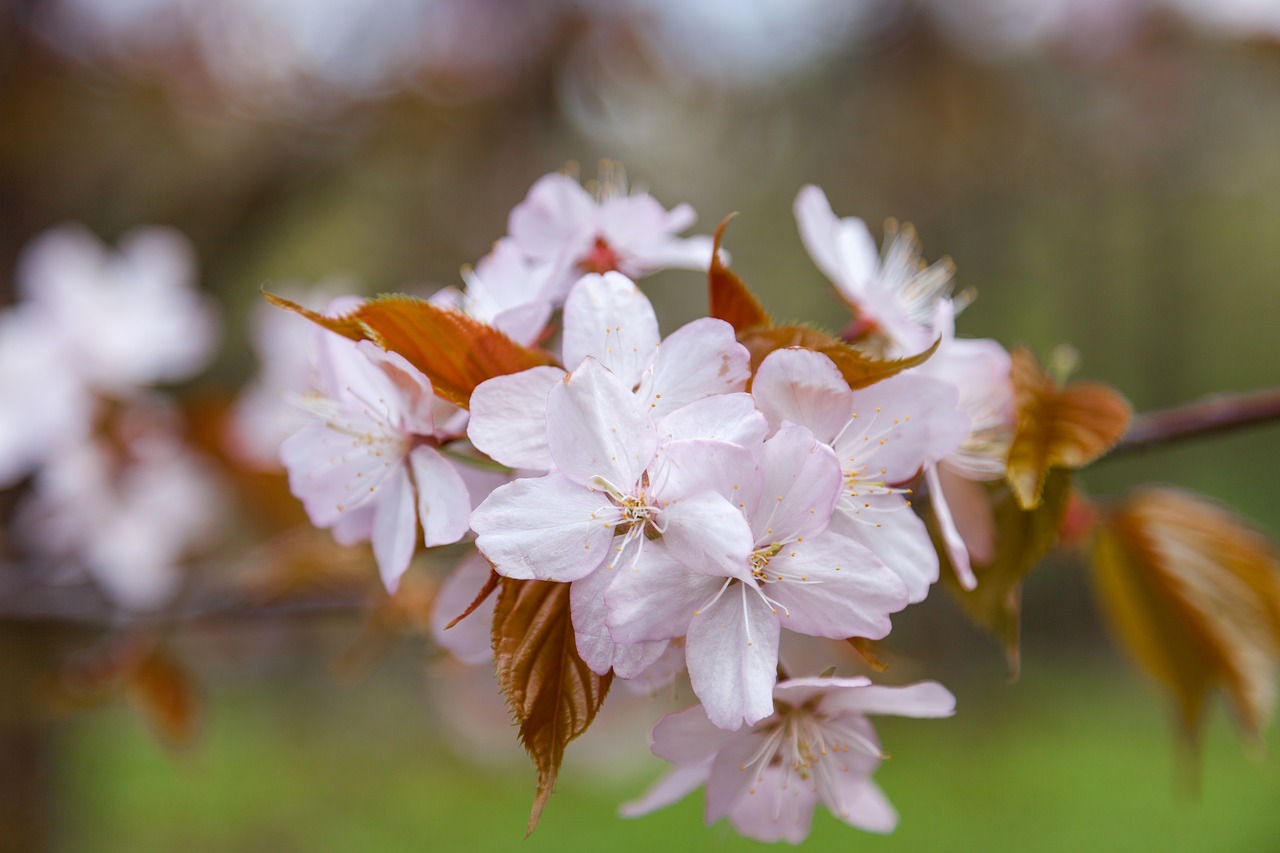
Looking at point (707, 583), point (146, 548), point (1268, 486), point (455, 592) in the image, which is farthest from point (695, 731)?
point (1268, 486)

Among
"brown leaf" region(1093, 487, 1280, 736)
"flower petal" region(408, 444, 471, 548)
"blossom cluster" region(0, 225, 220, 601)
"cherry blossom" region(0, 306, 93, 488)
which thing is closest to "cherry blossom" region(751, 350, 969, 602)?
"flower petal" region(408, 444, 471, 548)

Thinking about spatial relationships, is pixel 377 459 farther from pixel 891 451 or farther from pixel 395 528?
pixel 891 451

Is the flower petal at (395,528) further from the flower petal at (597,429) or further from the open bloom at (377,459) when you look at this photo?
the flower petal at (597,429)

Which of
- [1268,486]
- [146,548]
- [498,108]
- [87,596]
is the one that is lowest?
[1268,486]

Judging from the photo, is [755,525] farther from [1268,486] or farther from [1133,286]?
[1268,486]

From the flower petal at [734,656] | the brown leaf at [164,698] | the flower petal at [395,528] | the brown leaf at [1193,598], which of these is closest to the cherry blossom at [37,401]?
the brown leaf at [164,698]
